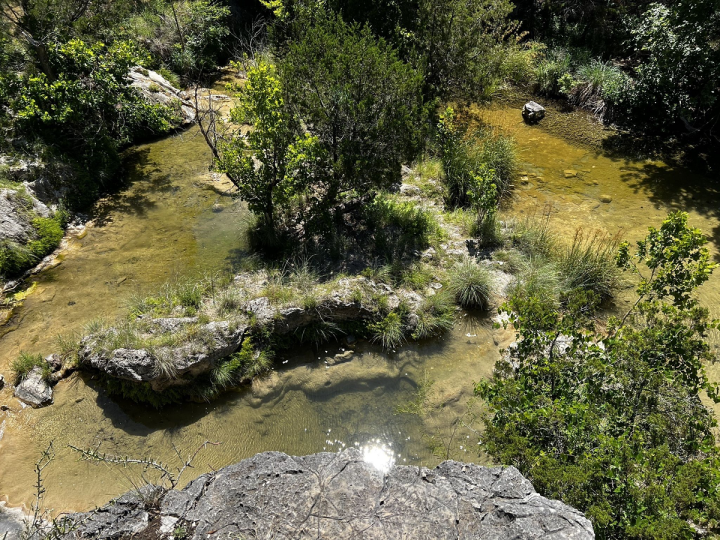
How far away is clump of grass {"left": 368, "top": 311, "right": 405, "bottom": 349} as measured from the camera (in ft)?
22.7

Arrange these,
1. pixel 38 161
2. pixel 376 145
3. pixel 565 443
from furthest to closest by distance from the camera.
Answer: pixel 38 161 < pixel 376 145 < pixel 565 443

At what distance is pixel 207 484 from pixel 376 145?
5929mm

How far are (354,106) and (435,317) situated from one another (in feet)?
12.5

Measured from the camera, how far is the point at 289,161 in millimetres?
7621

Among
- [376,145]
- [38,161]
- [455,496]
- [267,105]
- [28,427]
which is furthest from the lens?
[38,161]

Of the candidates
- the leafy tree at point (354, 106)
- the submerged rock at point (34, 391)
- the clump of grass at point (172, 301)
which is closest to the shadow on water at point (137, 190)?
the clump of grass at point (172, 301)

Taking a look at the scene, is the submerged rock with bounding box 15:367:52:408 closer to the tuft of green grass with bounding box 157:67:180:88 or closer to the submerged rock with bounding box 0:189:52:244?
the submerged rock with bounding box 0:189:52:244

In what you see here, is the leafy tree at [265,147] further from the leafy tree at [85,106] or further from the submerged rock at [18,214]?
the submerged rock at [18,214]

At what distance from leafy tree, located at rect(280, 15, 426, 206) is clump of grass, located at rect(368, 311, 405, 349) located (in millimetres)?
2496

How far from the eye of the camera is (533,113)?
12.6 meters

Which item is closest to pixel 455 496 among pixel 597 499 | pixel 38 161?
pixel 597 499

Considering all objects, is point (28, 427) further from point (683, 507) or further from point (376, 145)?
point (683, 507)

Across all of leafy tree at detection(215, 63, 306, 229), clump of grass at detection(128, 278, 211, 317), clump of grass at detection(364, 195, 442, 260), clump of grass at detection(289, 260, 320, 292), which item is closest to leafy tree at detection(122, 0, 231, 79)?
leafy tree at detection(215, 63, 306, 229)

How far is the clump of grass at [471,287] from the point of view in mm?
7441
